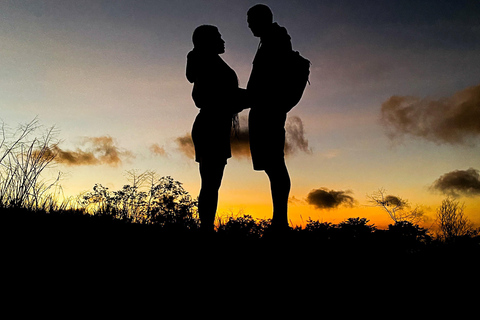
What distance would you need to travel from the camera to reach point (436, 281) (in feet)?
8.13

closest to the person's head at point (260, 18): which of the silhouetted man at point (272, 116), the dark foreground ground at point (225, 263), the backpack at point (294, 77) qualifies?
the silhouetted man at point (272, 116)

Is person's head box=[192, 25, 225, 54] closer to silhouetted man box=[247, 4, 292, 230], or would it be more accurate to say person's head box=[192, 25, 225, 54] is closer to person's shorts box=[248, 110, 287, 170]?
silhouetted man box=[247, 4, 292, 230]

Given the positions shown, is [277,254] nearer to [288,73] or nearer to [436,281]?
[436,281]

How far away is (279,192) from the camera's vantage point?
3.68m

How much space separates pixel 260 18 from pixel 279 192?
192 centimetres

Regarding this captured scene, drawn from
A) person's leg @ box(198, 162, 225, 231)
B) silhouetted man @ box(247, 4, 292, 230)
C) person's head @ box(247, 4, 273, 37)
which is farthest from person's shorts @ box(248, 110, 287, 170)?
person's head @ box(247, 4, 273, 37)

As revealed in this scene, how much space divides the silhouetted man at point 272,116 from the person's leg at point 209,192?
50 centimetres

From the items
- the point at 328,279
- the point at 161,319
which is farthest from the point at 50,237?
the point at 328,279

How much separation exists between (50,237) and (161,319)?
6.78ft

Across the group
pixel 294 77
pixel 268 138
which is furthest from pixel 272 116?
pixel 294 77

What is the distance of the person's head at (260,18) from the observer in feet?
12.6

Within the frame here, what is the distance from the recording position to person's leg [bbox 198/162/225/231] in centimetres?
391

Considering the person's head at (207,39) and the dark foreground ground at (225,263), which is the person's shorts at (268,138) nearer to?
the dark foreground ground at (225,263)

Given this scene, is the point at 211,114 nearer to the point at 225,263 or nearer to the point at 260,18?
the point at 260,18
